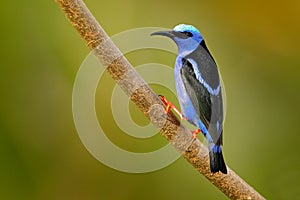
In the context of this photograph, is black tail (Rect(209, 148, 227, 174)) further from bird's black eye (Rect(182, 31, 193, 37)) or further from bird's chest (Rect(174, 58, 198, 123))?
bird's black eye (Rect(182, 31, 193, 37))

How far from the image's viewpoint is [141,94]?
54.5 inches

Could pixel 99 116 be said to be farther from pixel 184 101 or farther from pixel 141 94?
pixel 141 94

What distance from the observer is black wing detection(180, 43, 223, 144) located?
5.41 ft

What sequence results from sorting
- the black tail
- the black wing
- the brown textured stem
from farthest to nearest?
the black wing
the black tail
the brown textured stem

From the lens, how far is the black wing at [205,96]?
1650 millimetres

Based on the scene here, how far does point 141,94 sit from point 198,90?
1.16 feet

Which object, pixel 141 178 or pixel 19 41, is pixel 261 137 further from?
pixel 19 41

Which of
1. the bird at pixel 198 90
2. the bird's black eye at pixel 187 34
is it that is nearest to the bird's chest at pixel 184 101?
the bird at pixel 198 90

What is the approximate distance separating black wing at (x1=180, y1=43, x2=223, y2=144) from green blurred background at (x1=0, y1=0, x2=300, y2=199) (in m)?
0.83

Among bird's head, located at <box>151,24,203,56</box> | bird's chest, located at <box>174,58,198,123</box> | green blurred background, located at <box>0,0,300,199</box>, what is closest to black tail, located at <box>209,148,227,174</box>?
bird's chest, located at <box>174,58,198,123</box>

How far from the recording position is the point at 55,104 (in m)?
2.76

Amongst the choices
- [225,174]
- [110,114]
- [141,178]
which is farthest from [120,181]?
[225,174]

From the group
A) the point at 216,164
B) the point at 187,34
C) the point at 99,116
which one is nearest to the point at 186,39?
the point at 187,34

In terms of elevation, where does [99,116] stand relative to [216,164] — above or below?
above
